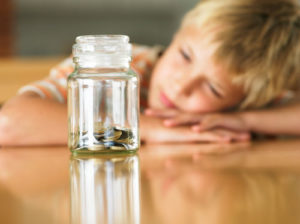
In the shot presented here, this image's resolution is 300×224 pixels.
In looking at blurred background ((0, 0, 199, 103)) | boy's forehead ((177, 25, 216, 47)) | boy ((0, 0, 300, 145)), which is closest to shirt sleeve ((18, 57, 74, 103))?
boy ((0, 0, 300, 145))

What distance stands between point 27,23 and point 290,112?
11.0 feet

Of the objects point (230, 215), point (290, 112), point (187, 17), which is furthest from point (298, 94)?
point (230, 215)

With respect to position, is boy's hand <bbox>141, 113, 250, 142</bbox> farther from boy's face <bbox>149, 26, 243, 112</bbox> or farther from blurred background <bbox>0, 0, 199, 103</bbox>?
blurred background <bbox>0, 0, 199, 103</bbox>

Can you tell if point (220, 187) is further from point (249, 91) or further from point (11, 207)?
point (249, 91)

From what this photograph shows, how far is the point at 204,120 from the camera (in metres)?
1.12

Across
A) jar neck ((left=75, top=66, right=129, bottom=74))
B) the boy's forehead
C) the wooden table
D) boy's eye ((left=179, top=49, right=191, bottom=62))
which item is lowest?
jar neck ((left=75, top=66, right=129, bottom=74))

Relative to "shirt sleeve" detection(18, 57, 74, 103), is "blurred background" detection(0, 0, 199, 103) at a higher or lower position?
higher

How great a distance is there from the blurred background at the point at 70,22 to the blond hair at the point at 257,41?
2.93m

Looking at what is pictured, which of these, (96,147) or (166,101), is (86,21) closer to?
(166,101)

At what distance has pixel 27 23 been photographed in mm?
4219

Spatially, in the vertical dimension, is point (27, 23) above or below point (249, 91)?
above

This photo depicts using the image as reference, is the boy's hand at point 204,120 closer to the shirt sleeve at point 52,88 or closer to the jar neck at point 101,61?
the shirt sleeve at point 52,88

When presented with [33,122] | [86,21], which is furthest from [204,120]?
[86,21]

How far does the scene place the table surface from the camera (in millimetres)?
414
